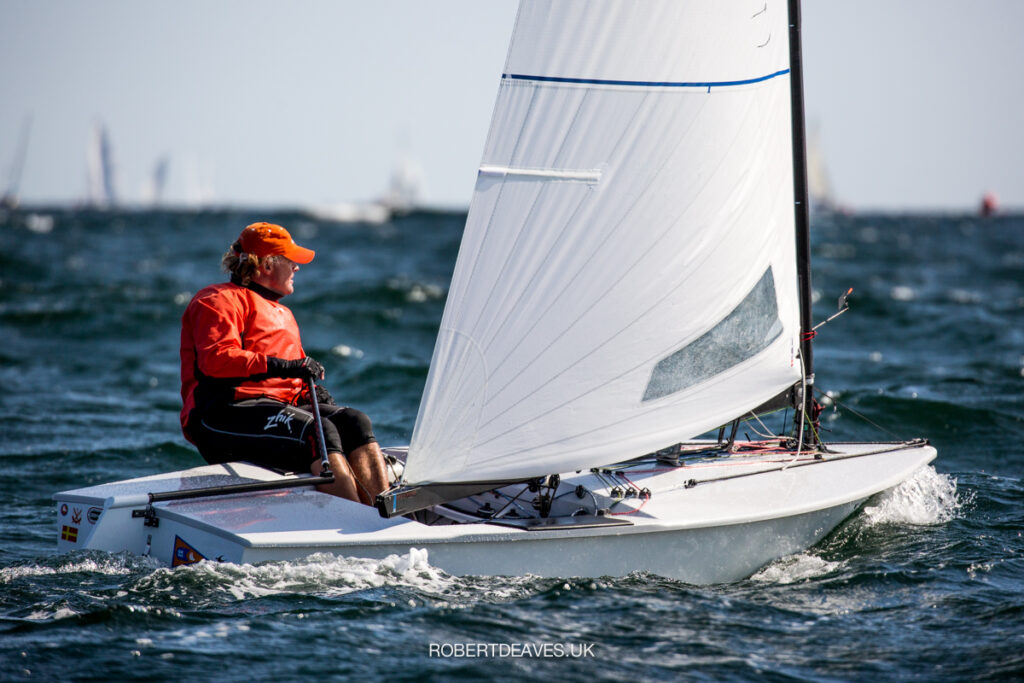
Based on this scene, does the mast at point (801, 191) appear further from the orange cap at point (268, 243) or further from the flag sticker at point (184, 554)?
the flag sticker at point (184, 554)

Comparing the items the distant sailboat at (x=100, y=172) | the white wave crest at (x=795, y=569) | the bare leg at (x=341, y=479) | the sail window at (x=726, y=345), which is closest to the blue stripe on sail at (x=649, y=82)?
the sail window at (x=726, y=345)

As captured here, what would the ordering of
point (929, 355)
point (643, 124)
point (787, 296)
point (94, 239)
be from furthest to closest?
point (94, 239) → point (929, 355) → point (787, 296) → point (643, 124)

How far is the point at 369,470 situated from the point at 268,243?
104 cm

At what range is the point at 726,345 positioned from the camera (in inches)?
172

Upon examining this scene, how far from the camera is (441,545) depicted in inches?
149

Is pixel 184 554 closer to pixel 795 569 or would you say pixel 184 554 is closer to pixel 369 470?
pixel 369 470

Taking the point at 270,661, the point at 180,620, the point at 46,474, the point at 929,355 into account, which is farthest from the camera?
the point at 929,355

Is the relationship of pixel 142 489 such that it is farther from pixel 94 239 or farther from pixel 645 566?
pixel 94 239

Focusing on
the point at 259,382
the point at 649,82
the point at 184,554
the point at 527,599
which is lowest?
the point at 527,599

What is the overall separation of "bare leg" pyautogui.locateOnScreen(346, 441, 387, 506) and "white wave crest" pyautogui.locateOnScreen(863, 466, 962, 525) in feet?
6.92

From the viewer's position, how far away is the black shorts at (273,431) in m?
4.19

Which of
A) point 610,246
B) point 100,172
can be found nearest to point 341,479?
point 610,246

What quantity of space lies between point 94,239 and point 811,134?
59.5m

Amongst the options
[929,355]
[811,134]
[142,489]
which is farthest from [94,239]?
[811,134]
